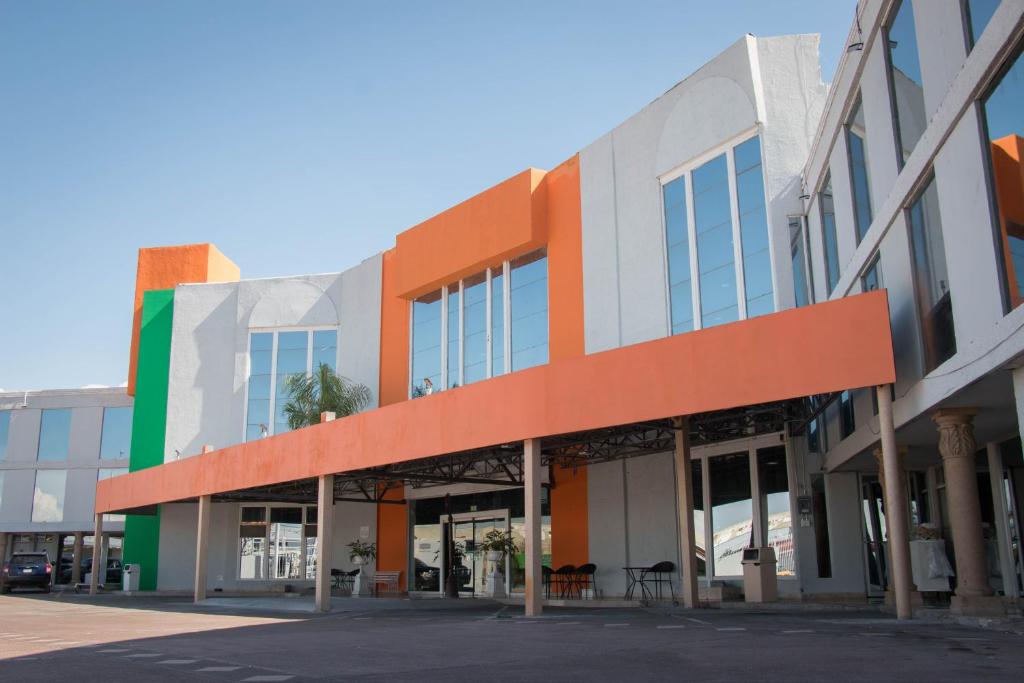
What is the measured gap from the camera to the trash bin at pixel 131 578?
3206cm

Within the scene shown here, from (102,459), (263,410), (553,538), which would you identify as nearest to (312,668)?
(553,538)

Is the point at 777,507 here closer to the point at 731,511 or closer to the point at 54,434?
the point at 731,511

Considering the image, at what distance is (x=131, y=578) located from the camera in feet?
105

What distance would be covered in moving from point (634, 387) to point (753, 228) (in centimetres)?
714

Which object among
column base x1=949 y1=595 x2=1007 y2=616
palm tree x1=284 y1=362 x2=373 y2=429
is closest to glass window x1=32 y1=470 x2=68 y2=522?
palm tree x1=284 y1=362 x2=373 y2=429

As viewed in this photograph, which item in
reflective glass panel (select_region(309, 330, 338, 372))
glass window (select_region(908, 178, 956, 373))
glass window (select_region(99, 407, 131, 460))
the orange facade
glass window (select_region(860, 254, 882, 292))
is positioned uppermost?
the orange facade

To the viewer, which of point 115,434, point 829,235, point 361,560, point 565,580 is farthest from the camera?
point 115,434

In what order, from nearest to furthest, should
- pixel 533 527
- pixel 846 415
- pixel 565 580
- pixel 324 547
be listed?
1. pixel 533 527
2. pixel 846 415
3. pixel 324 547
4. pixel 565 580

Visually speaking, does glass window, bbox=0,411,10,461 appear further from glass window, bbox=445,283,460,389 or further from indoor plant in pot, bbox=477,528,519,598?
indoor plant in pot, bbox=477,528,519,598

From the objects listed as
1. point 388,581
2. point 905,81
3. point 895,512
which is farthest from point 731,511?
point 388,581

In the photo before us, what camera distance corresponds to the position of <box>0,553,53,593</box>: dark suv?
1367 inches

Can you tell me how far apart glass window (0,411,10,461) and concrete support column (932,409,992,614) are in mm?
42063

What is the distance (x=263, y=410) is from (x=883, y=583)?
21.2 metres

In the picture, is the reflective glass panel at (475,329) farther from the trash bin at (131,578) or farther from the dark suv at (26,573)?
the dark suv at (26,573)
